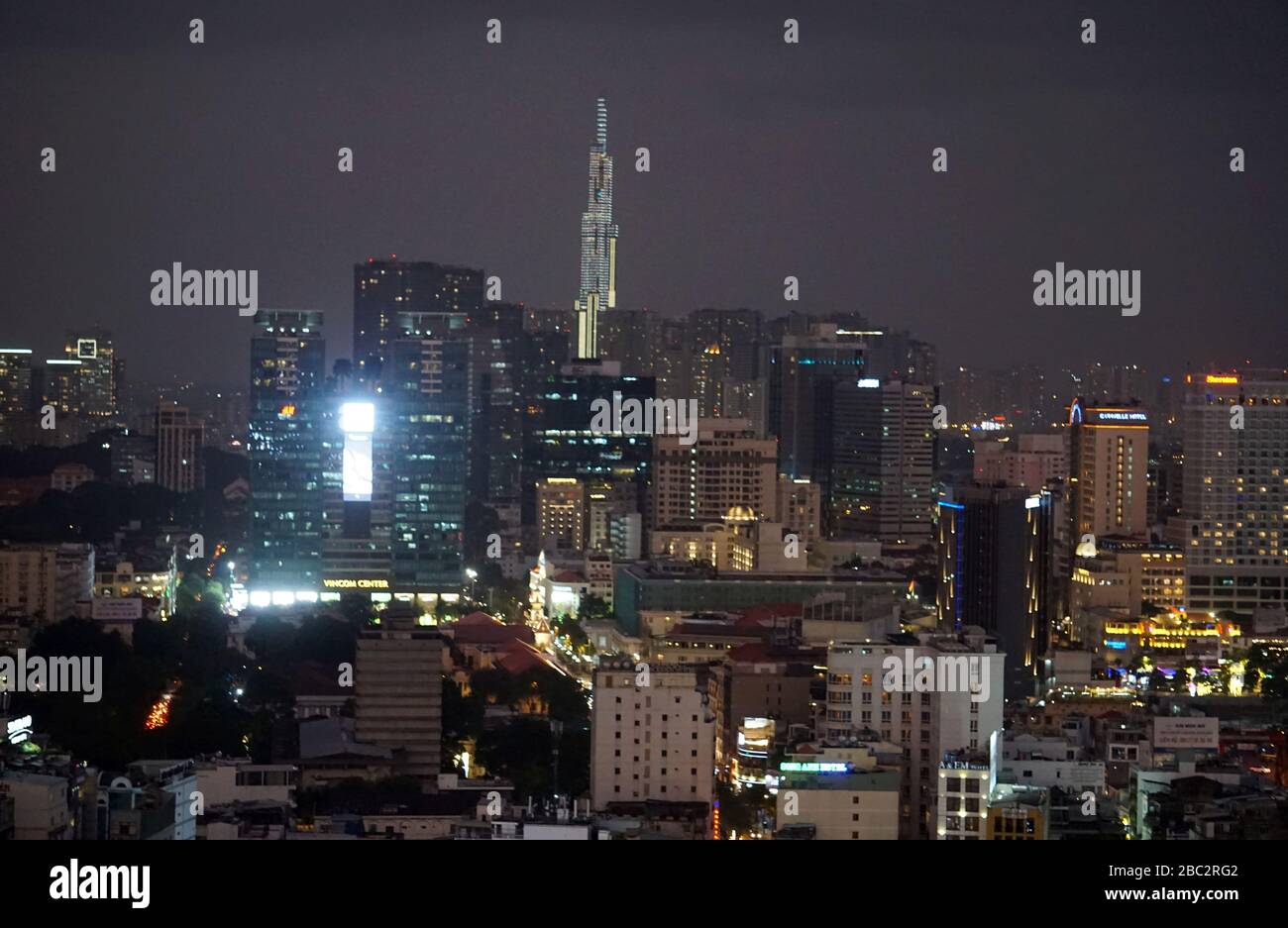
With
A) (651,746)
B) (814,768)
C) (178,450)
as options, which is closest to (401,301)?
(178,450)

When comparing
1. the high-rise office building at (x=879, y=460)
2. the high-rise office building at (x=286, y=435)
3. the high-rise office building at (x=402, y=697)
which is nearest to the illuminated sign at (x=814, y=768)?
the high-rise office building at (x=402, y=697)

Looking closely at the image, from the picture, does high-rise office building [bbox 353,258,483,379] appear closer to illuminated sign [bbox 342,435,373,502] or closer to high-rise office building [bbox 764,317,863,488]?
illuminated sign [bbox 342,435,373,502]

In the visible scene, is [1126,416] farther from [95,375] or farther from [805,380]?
[95,375]

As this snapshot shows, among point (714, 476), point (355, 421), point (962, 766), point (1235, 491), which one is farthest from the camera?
point (714, 476)

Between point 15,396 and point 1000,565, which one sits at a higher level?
point 15,396

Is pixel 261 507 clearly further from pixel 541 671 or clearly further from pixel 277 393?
pixel 541 671

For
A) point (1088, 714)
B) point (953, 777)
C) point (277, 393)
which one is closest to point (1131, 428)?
point (277, 393)

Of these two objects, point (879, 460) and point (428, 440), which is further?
point (879, 460)

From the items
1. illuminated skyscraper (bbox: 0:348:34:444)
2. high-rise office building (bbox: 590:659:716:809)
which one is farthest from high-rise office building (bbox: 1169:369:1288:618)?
illuminated skyscraper (bbox: 0:348:34:444)
